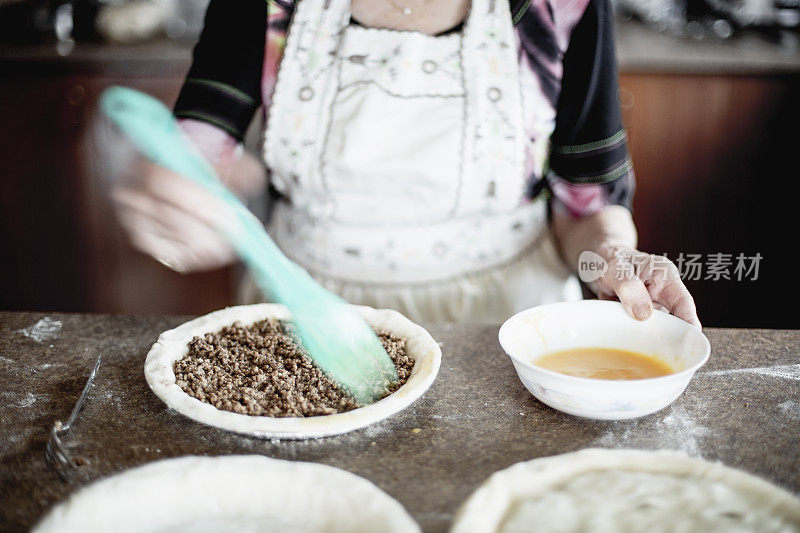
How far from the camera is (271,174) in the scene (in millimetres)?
1450

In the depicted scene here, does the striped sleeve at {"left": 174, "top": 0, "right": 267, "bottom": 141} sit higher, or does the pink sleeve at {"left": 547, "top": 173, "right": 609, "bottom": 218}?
the striped sleeve at {"left": 174, "top": 0, "right": 267, "bottom": 141}

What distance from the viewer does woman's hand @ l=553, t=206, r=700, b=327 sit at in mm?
1011

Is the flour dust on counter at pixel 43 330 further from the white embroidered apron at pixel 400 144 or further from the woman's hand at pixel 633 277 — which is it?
the woman's hand at pixel 633 277

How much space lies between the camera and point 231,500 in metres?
0.71

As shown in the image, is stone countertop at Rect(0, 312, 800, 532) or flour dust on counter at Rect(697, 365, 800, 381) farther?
flour dust on counter at Rect(697, 365, 800, 381)

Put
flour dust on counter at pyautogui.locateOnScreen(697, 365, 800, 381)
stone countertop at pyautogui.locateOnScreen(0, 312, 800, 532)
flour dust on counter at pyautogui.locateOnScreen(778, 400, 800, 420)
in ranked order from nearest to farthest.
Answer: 1. stone countertop at pyautogui.locateOnScreen(0, 312, 800, 532)
2. flour dust on counter at pyautogui.locateOnScreen(778, 400, 800, 420)
3. flour dust on counter at pyautogui.locateOnScreen(697, 365, 800, 381)

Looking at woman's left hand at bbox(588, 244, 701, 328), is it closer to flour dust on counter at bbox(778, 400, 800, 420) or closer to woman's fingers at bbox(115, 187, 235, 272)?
flour dust on counter at bbox(778, 400, 800, 420)

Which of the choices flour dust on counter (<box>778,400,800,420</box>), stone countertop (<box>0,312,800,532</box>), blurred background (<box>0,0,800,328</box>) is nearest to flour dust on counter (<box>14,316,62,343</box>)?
stone countertop (<box>0,312,800,532</box>)

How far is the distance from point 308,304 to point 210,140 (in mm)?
524

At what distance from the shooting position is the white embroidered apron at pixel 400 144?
51.7 inches

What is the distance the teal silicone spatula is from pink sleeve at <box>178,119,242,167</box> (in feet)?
0.78

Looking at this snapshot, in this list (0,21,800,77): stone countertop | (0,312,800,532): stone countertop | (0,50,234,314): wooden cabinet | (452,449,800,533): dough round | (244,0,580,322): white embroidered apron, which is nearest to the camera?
(452,449,800,533): dough round

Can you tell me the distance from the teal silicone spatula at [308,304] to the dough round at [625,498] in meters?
0.26

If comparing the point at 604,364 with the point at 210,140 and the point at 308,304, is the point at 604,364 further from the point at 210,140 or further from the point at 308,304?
the point at 210,140
